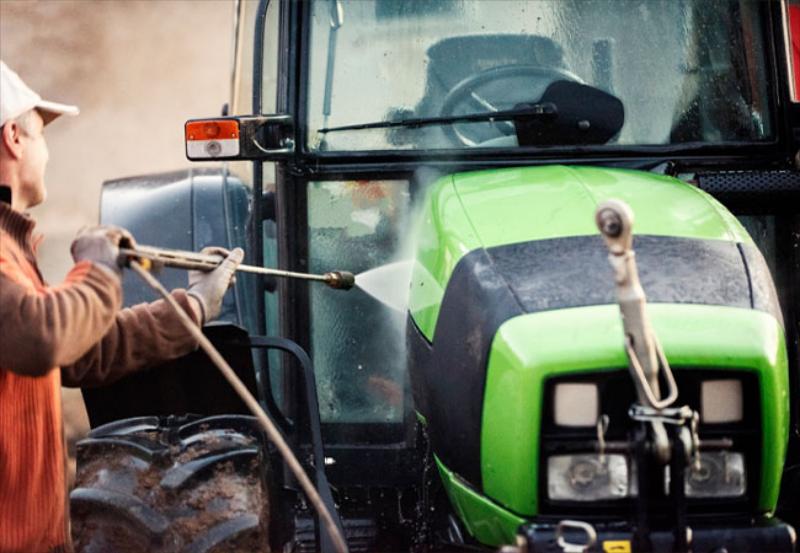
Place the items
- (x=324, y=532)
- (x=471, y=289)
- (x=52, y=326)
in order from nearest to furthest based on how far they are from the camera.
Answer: (x=52, y=326)
(x=471, y=289)
(x=324, y=532)

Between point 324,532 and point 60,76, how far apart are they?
42.4 feet

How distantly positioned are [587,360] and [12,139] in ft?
4.30

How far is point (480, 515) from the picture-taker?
3305 mm

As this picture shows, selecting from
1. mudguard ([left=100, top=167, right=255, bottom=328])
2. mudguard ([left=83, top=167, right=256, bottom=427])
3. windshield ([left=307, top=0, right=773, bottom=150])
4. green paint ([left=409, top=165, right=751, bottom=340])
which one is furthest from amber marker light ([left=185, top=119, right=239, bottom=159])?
mudguard ([left=100, top=167, right=255, bottom=328])

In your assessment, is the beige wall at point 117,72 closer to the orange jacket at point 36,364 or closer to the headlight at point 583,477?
the orange jacket at point 36,364

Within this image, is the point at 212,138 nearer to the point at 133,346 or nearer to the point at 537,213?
the point at 133,346

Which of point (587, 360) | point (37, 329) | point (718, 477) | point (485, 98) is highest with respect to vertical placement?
point (485, 98)

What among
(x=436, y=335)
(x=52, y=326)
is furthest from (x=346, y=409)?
(x=52, y=326)

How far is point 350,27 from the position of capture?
436 centimetres

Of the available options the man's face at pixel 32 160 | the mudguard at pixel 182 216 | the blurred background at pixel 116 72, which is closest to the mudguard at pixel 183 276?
the mudguard at pixel 182 216

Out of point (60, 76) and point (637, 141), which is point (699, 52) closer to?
point (637, 141)

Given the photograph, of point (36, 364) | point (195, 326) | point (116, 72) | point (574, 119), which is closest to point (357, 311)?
point (574, 119)

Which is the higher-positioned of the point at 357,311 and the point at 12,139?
the point at 12,139

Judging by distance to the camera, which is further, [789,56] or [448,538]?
[789,56]
